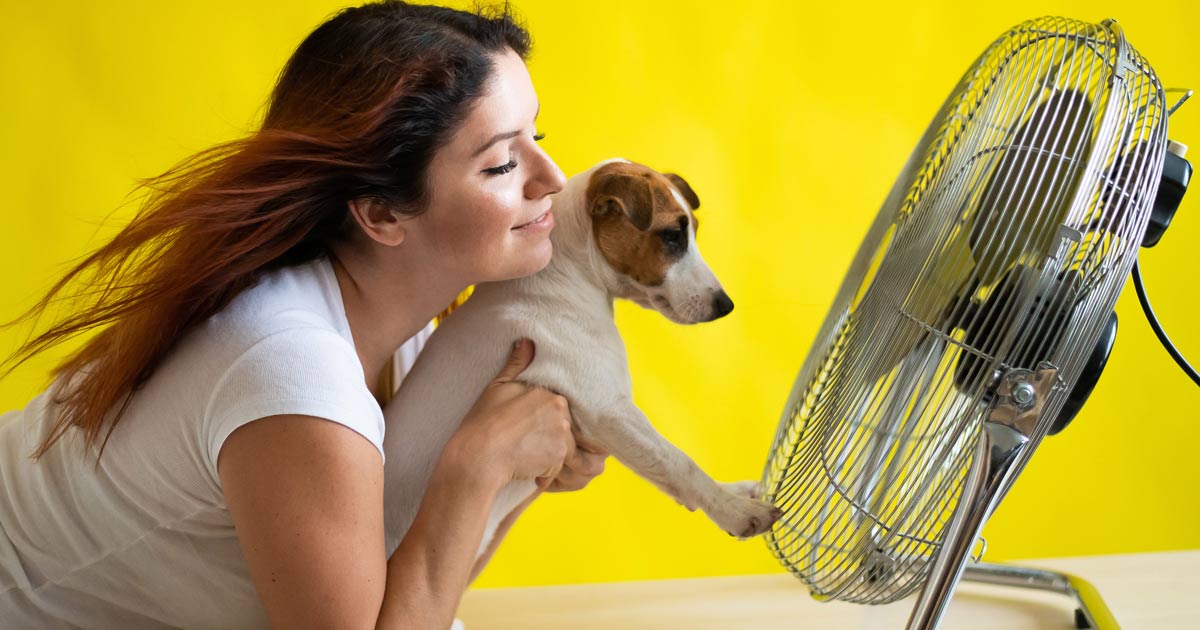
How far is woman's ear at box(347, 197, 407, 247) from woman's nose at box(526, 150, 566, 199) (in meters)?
0.16

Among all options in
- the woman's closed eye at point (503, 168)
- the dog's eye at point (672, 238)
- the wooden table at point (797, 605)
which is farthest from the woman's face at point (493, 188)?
the wooden table at point (797, 605)

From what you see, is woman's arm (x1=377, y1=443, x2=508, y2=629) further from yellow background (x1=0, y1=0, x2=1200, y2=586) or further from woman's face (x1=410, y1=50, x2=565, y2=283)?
yellow background (x1=0, y1=0, x2=1200, y2=586)

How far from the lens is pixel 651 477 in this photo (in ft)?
4.70

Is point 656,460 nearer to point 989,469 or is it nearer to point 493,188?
point 493,188

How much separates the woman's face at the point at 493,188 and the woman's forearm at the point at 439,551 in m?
0.25

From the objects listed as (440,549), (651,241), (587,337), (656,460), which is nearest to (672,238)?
(651,241)

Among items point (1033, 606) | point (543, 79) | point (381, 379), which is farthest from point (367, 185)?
point (543, 79)

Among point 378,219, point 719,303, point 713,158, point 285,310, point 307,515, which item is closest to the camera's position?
point 307,515

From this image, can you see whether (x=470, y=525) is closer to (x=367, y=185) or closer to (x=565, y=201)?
(x=367, y=185)

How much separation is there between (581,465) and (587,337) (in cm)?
19

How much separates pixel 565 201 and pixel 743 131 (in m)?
1.24

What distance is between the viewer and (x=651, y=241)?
150 cm

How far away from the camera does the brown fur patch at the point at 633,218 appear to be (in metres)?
1.49

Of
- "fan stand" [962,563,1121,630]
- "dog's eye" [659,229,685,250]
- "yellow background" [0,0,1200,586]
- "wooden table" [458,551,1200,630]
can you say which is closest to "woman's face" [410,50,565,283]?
"dog's eye" [659,229,685,250]
